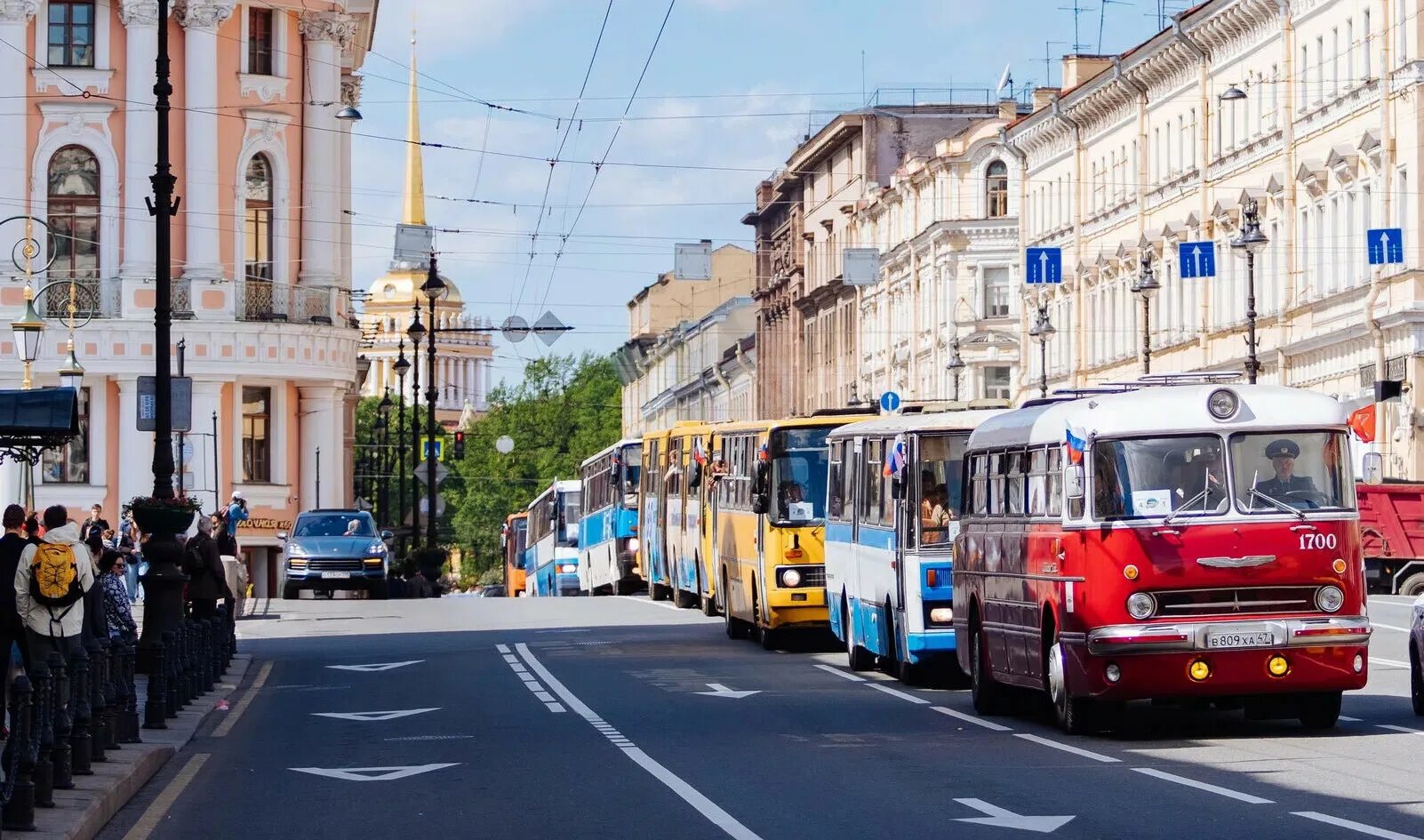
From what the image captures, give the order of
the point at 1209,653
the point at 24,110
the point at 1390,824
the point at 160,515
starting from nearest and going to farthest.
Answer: the point at 1390,824 → the point at 1209,653 → the point at 160,515 → the point at 24,110

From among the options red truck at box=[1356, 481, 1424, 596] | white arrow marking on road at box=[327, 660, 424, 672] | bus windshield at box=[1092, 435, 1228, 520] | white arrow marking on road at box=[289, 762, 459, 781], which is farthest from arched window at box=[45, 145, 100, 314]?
bus windshield at box=[1092, 435, 1228, 520]

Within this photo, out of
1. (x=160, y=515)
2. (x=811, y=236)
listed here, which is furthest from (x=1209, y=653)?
(x=811, y=236)

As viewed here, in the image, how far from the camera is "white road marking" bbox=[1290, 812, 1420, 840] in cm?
1256

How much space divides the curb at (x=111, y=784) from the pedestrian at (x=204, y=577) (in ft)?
18.5

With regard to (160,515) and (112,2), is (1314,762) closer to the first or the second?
(160,515)

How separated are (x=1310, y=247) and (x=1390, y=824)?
47940 mm

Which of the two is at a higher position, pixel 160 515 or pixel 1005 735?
pixel 160 515

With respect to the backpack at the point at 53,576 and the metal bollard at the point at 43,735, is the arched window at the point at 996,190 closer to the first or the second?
the backpack at the point at 53,576

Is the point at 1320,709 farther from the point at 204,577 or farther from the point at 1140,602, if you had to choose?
the point at 204,577

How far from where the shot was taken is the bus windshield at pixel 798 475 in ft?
107

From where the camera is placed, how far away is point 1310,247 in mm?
59594

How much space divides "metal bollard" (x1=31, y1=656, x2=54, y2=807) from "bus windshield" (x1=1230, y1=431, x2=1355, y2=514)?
8.52 meters

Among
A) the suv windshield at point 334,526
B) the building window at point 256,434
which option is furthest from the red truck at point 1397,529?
the building window at point 256,434

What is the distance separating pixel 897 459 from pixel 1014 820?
41.0 feet
